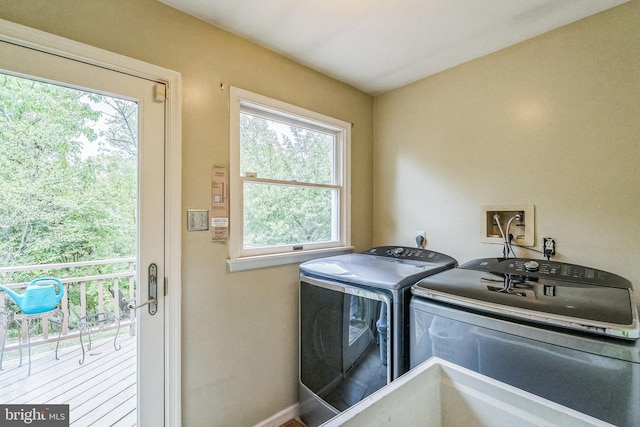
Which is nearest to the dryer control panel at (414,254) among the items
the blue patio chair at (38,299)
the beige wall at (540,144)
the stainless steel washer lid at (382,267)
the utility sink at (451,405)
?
the stainless steel washer lid at (382,267)

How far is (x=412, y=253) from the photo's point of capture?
6.26 feet

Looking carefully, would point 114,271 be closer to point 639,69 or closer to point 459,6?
point 459,6

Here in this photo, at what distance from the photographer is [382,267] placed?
1.58 meters

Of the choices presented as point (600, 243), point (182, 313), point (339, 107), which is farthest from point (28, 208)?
point (600, 243)

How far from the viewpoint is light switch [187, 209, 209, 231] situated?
1.42 meters

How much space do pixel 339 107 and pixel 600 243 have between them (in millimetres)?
1765

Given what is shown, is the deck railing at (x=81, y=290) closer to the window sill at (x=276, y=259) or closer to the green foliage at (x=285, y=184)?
the window sill at (x=276, y=259)

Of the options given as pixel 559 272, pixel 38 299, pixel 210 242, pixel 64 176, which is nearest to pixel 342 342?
pixel 210 242

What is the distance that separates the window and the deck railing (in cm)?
50

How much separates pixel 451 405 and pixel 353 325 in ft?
2.52

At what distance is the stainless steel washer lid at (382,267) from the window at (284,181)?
26 centimetres

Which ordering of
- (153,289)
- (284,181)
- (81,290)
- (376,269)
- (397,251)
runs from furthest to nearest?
1. (397,251)
2. (284,181)
3. (376,269)
4. (153,289)
5. (81,290)

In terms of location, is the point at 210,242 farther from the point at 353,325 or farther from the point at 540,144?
the point at 540,144

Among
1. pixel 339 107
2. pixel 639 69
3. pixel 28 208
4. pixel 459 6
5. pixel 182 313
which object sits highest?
pixel 459 6
